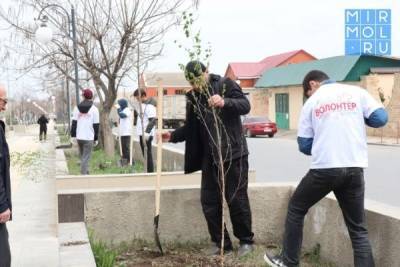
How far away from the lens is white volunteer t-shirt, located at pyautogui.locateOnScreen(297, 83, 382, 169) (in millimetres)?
4129

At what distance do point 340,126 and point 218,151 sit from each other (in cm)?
113

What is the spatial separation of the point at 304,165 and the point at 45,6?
27.2 ft

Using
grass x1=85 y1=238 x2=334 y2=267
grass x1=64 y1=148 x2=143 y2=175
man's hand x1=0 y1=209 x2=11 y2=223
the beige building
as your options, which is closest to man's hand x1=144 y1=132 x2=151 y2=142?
grass x1=64 y1=148 x2=143 y2=175

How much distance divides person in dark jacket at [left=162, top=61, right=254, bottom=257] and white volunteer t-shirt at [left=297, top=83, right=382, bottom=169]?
97 centimetres

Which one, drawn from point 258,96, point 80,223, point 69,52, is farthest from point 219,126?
point 258,96

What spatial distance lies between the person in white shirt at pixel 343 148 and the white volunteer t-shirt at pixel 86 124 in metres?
7.12

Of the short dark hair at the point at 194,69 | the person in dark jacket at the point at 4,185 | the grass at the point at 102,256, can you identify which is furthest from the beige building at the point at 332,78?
the person in dark jacket at the point at 4,185

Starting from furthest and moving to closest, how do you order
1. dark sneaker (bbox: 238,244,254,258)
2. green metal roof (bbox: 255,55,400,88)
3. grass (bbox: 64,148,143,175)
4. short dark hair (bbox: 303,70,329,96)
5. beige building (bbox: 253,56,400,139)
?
green metal roof (bbox: 255,55,400,88)
beige building (bbox: 253,56,400,139)
grass (bbox: 64,148,143,175)
dark sneaker (bbox: 238,244,254,258)
short dark hair (bbox: 303,70,329,96)

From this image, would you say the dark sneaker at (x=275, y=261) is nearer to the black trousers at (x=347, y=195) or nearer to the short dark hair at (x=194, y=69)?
the black trousers at (x=347, y=195)

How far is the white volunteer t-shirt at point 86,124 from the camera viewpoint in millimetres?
10859

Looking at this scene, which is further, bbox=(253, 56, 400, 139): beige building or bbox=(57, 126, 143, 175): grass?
bbox=(253, 56, 400, 139): beige building

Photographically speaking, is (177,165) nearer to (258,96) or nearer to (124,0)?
(124,0)

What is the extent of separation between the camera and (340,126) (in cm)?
413

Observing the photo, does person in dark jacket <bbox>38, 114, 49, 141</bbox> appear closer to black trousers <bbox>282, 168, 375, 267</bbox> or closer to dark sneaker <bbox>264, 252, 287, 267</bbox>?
dark sneaker <bbox>264, 252, 287, 267</bbox>
